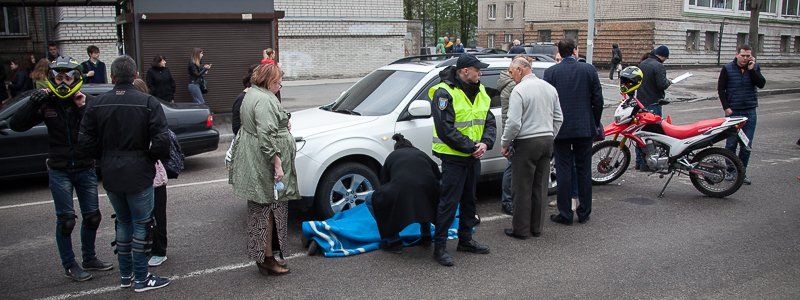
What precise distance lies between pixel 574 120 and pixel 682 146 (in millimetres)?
2214

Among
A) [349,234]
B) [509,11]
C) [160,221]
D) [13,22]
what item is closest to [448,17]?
[509,11]

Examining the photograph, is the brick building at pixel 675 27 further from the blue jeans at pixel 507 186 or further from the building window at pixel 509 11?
the blue jeans at pixel 507 186

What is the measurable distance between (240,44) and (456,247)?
10301 millimetres

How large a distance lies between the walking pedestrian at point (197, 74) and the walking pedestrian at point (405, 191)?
9373mm

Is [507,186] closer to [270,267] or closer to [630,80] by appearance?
[630,80]

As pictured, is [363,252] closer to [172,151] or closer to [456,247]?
[456,247]

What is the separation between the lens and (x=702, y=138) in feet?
26.7

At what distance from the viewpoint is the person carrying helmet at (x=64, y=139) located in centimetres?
522

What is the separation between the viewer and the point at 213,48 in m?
15.0

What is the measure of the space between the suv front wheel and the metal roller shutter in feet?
29.2

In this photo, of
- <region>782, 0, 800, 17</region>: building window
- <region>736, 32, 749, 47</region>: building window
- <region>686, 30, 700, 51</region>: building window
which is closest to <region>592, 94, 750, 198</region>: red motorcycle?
<region>686, 30, 700, 51</region>: building window

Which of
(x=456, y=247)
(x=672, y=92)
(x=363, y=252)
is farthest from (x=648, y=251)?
(x=672, y=92)

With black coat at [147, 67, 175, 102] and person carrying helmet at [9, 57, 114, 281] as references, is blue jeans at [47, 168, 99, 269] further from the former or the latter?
black coat at [147, 67, 175, 102]

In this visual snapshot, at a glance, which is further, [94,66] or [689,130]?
[94,66]
